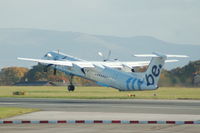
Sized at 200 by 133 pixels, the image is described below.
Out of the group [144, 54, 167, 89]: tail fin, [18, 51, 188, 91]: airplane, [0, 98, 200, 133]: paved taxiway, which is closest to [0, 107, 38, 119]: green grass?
[0, 98, 200, 133]: paved taxiway

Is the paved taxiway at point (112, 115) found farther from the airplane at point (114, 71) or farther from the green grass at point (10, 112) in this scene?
the airplane at point (114, 71)

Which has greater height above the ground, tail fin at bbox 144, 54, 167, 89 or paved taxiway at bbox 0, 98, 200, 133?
tail fin at bbox 144, 54, 167, 89

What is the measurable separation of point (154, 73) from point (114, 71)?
8.17 meters

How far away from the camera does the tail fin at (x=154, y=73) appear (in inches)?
3364

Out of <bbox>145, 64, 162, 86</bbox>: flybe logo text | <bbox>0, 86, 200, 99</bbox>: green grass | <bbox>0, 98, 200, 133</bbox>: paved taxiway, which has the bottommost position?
<bbox>0, 98, 200, 133</bbox>: paved taxiway

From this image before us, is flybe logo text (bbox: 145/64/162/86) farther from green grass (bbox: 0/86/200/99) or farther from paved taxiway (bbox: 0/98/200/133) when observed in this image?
Answer: paved taxiway (bbox: 0/98/200/133)

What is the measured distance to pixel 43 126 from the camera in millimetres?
44500

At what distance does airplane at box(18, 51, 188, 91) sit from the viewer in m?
86.1

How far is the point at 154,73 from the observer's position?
8625 cm

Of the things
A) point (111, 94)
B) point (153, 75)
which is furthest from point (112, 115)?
point (111, 94)

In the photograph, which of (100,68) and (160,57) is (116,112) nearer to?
(160,57)

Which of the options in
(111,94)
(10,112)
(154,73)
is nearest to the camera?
(10,112)

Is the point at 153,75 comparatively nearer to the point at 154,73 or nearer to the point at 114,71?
the point at 154,73

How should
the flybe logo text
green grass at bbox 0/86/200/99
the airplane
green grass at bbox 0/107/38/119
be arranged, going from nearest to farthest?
green grass at bbox 0/107/38/119 → green grass at bbox 0/86/200/99 → the flybe logo text → the airplane
